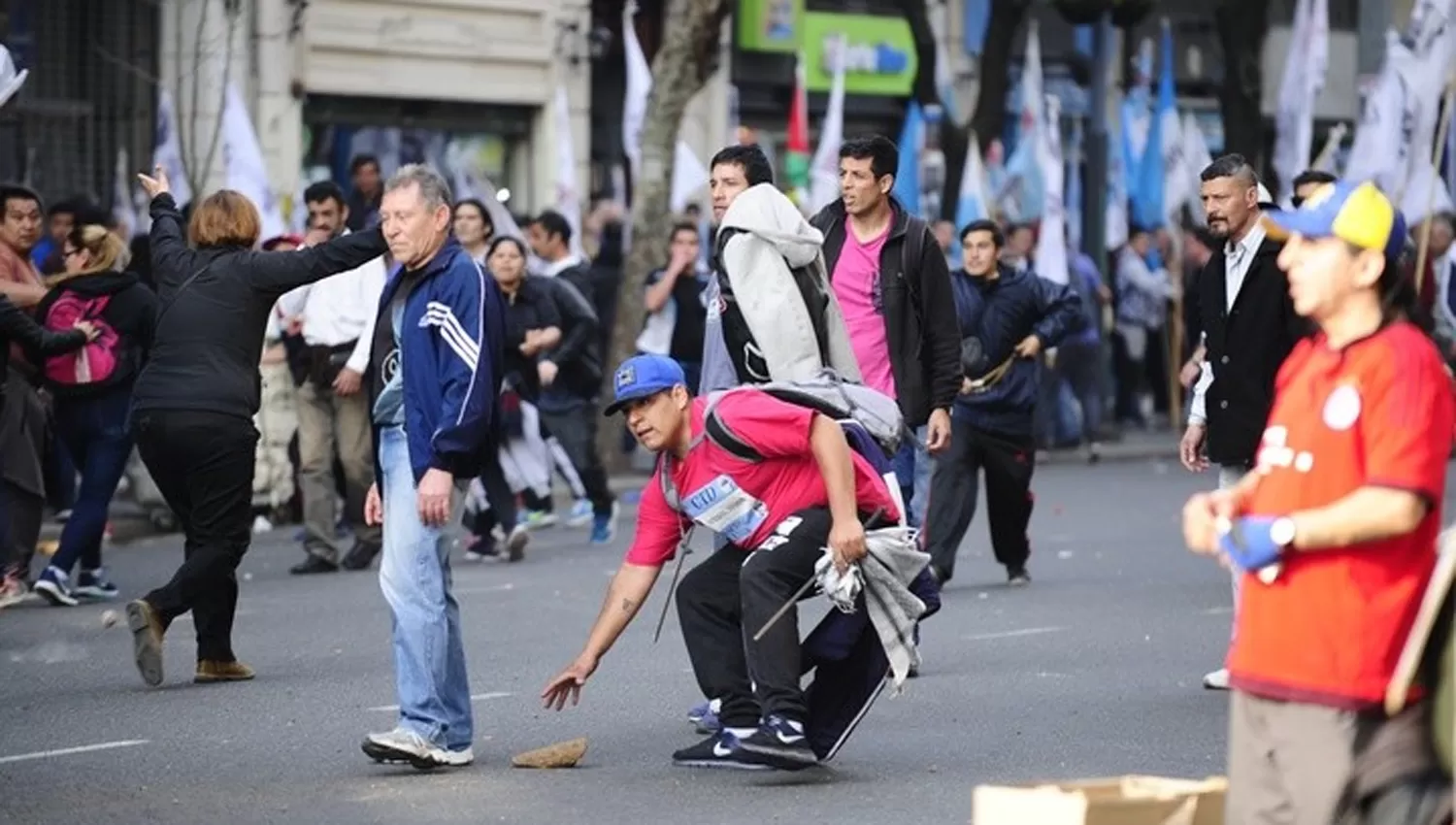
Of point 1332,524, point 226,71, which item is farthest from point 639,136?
point 1332,524

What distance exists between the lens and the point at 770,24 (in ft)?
108

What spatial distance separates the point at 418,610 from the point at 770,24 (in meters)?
24.4

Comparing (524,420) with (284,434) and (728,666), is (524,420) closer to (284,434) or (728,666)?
(284,434)

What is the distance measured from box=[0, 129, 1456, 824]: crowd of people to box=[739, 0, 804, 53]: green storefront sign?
1422 cm

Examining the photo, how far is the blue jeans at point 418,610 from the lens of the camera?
900cm

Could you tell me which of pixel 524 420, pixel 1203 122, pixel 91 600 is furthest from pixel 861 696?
pixel 1203 122

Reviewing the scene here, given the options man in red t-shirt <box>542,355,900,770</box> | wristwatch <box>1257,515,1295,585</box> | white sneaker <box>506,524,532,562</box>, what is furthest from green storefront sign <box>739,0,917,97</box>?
wristwatch <box>1257,515,1295,585</box>

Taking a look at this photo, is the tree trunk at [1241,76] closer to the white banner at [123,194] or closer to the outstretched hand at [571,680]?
the white banner at [123,194]

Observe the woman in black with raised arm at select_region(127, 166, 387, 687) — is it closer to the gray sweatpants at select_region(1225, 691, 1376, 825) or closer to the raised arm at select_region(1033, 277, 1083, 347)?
the raised arm at select_region(1033, 277, 1083, 347)

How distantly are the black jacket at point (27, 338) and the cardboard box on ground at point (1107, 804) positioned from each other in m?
7.97

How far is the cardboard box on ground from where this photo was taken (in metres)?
6.16

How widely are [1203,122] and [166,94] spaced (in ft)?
62.1

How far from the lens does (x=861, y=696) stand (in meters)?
9.00

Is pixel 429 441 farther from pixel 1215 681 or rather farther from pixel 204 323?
pixel 1215 681
